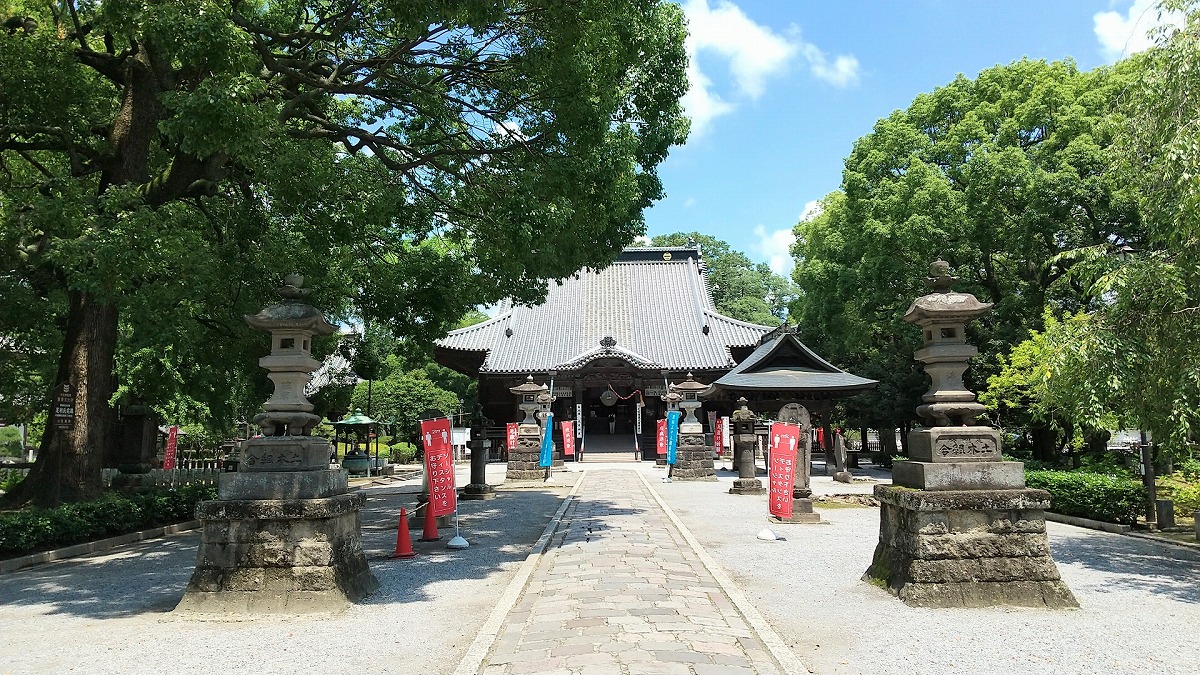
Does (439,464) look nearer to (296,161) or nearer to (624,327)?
(296,161)

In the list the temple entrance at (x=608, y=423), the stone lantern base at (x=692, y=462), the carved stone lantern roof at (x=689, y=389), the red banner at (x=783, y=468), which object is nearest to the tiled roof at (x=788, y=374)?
the carved stone lantern roof at (x=689, y=389)

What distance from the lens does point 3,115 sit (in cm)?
1102

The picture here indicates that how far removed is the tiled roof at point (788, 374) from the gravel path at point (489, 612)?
11304 millimetres

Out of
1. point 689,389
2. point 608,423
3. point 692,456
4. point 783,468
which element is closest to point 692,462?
point 692,456

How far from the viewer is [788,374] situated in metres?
22.5

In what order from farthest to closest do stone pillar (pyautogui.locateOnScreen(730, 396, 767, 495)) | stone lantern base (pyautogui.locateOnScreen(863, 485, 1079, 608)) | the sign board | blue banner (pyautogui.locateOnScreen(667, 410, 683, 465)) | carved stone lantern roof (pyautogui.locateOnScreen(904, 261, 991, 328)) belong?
blue banner (pyautogui.locateOnScreen(667, 410, 683, 465)) → stone pillar (pyautogui.locateOnScreen(730, 396, 767, 495)) → the sign board → carved stone lantern roof (pyautogui.locateOnScreen(904, 261, 991, 328)) → stone lantern base (pyautogui.locateOnScreen(863, 485, 1079, 608))

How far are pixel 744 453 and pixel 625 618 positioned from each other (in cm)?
1396

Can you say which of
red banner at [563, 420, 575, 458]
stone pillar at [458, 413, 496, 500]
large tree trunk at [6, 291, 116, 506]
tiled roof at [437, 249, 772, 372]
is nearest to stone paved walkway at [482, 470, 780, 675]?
stone pillar at [458, 413, 496, 500]

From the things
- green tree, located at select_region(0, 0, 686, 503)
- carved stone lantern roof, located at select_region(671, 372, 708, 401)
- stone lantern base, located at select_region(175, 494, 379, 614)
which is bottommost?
stone lantern base, located at select_region(175, 494, 379, 614)

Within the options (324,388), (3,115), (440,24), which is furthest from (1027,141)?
(3,115)

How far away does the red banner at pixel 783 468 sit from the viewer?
1205 cm

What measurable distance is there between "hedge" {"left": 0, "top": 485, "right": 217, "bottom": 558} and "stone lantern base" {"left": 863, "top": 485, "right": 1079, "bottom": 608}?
9383 millimetres

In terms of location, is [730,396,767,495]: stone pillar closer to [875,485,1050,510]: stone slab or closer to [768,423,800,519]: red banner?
[768,423,800,519]: red banner

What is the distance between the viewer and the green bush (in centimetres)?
3447
